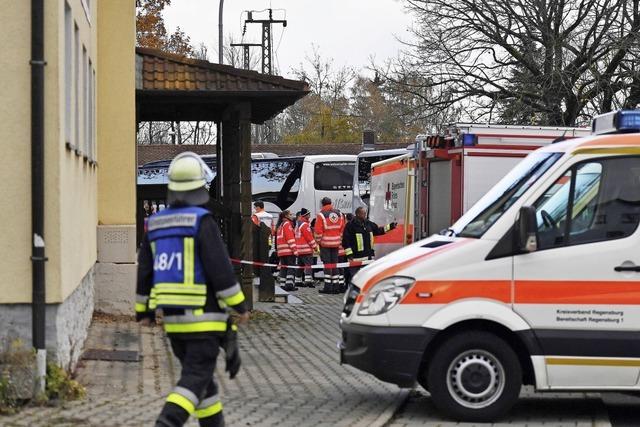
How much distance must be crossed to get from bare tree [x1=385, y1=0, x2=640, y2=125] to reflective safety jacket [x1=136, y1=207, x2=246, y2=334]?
2174 centimetres

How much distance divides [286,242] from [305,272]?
1601 millimetres

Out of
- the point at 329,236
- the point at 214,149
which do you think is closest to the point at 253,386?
the point at 329,236

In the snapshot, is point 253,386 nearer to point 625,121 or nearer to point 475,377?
point 475,377

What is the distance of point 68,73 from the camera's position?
413 inches

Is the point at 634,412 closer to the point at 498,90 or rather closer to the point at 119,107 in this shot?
the point at 119,107

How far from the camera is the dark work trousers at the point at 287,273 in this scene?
80.7 ft

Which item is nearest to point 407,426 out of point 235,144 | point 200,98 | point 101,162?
point 101,162

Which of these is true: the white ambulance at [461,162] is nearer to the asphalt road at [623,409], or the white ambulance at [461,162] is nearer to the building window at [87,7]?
the asphalt road at [623,409]

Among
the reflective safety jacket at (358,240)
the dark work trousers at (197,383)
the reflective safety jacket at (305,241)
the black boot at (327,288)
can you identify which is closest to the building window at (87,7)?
the dark work trousers at (197,383)

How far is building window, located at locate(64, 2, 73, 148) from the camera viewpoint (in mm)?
10086

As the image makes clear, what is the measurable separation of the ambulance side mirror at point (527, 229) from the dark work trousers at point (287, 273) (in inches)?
625

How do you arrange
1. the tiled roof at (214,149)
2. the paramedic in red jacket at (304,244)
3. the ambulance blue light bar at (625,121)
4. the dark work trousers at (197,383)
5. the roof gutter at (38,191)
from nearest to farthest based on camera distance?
the dark work trousers at (197,383)
the roof gutter at (38,191)
the ambulance blue light bar at (625,121)
the paramedic in red jacket at (304,244)
the tiled roof at (214,149)

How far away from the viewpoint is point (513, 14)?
96.6 feet

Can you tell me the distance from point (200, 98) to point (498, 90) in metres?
14.5
